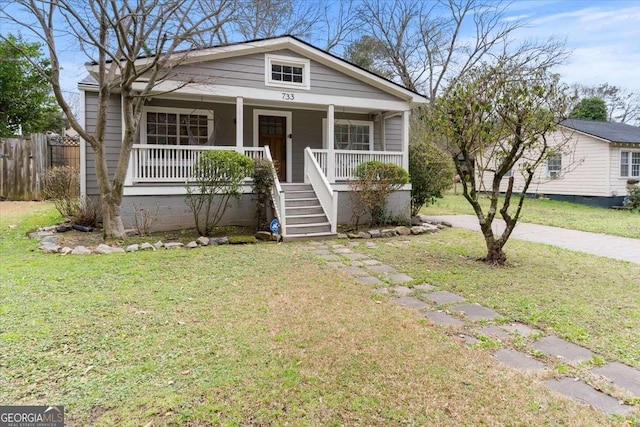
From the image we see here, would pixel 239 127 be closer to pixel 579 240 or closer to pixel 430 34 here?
pixel 579 240

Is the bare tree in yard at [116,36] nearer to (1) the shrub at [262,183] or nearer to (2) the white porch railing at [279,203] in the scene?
(1) the shrub at [262,183]

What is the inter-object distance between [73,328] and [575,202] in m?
21.8

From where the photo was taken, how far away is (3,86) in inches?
571

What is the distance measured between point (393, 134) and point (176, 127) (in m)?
6.87

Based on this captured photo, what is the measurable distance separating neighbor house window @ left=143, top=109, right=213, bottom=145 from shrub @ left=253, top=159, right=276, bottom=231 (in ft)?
9.56

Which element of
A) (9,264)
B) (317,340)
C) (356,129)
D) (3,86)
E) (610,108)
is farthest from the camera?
(610,108)

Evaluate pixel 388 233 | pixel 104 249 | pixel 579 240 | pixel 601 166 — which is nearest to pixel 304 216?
pixel 388 233

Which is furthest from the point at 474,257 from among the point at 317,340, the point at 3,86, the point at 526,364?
the point at 3,86

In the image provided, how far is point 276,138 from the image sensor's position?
1233cm

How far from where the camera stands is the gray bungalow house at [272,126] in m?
9.26

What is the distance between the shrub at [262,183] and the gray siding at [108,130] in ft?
12.3

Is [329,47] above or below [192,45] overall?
above

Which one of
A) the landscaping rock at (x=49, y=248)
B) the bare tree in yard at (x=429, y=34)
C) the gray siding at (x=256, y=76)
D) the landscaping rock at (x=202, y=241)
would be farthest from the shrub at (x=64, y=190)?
the bare tree in yard at (x=429, y=34)

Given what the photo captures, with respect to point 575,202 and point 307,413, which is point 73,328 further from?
point 575,202
